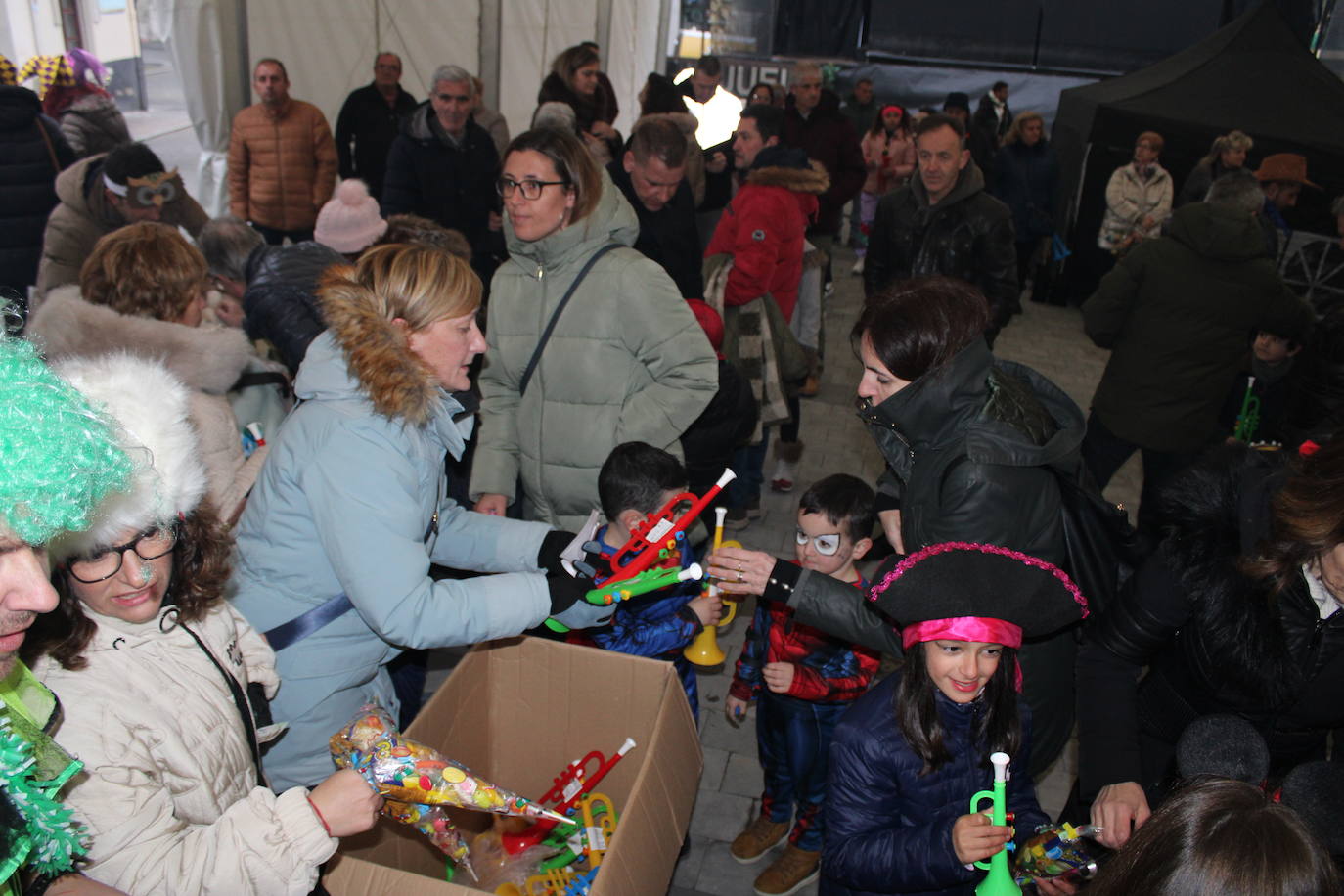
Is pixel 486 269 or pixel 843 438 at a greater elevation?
pixel 486 269

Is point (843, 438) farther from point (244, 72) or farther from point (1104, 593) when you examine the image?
point (244, 72)

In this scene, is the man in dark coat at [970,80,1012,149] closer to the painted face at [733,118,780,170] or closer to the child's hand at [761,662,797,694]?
the painted face at [733,118,780,170]

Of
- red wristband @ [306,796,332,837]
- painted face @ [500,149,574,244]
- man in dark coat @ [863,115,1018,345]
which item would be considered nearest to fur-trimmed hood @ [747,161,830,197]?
man in dark coat @ [863,115,1018,345]

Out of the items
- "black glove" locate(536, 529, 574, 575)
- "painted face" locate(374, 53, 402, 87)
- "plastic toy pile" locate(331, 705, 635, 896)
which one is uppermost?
"painted face" locate(374, 53, 402, 87)

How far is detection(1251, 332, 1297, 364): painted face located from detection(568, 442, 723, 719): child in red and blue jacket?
3.18 meters

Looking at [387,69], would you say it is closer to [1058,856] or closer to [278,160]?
[278,160]

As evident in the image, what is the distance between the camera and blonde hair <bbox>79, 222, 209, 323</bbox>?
3.13 meters

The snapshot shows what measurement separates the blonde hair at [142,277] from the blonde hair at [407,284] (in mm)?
1148

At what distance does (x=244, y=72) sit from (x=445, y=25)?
5.97 ft

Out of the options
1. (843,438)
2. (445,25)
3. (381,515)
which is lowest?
(843,438)

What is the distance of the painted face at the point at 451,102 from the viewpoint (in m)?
6.17

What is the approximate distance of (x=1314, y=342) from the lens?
12.1ft

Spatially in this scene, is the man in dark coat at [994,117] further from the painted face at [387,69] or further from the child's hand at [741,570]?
the child's hand at [741,570]

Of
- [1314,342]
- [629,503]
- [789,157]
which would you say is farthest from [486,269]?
[1314,342]
